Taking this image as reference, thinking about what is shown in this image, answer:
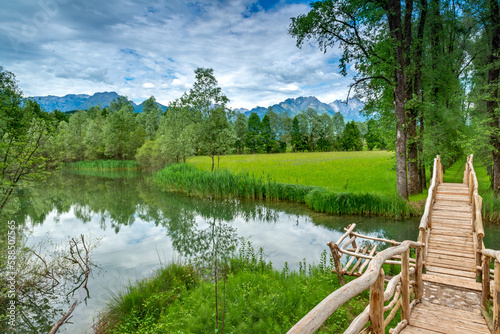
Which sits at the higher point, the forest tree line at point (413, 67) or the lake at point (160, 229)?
the forest tree line at point (413, 67)

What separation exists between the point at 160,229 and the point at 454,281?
1061 centimetres

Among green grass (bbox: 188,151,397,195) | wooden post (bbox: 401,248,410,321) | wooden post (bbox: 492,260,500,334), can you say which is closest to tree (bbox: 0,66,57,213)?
wooden post (bbox: 401,248,410,321)

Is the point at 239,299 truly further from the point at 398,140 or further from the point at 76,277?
the point at 398,140

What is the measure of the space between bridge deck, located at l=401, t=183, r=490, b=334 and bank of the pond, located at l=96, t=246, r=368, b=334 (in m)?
1.28

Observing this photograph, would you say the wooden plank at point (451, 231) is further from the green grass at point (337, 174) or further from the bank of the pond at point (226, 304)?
the green grass at point (337, 174)

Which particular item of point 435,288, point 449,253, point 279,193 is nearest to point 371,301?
point 435,288

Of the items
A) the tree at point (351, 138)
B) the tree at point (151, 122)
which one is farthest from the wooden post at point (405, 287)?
the tree at point (351, 138)

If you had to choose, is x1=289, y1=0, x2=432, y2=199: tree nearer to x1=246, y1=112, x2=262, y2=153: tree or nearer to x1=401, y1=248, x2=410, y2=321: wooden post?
x1=401, y1=248, x2=410, y2=321: wooden post

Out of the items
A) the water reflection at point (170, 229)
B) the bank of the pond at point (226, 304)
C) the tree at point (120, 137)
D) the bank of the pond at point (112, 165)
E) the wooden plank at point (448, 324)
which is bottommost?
the water reflection at point (170, 229)

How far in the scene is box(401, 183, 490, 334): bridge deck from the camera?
3590 millimetres

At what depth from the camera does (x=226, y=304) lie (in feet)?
16.1

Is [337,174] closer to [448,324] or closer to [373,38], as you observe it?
[373,38]

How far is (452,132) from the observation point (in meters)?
15.0

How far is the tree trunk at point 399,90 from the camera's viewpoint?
11617mm
